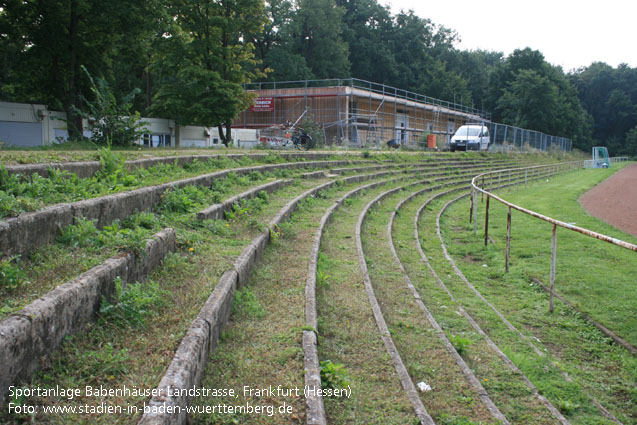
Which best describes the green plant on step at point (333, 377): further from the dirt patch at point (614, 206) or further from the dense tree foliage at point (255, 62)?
the dirt patch at point (614, 206)

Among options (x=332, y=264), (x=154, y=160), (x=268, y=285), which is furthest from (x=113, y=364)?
(x=154, y=160)

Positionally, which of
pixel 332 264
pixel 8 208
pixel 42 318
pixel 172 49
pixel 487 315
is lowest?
pixel 487 315

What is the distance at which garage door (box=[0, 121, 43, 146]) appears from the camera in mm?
18000

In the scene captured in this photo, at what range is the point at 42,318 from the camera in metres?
2.48

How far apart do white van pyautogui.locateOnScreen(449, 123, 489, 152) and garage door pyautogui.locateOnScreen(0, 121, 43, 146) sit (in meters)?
26.2

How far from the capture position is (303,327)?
151 inches

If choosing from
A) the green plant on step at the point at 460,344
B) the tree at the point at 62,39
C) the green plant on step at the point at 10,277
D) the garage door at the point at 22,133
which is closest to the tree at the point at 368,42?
the tree at the point at 62,39

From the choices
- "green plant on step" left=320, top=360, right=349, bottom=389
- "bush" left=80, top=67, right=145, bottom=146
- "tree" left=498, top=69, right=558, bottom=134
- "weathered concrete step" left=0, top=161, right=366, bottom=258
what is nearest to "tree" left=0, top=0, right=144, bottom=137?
"bush" left=80, top=67, right=145, bottom=146

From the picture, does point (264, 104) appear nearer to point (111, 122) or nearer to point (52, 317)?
point (111, 122)

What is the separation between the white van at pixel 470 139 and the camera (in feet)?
110

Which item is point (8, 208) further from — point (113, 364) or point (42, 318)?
point (113, 364)

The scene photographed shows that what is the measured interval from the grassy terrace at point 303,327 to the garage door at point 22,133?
13.7 m

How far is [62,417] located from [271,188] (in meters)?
7.72

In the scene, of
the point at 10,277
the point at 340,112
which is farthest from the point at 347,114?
the point at 10,277
